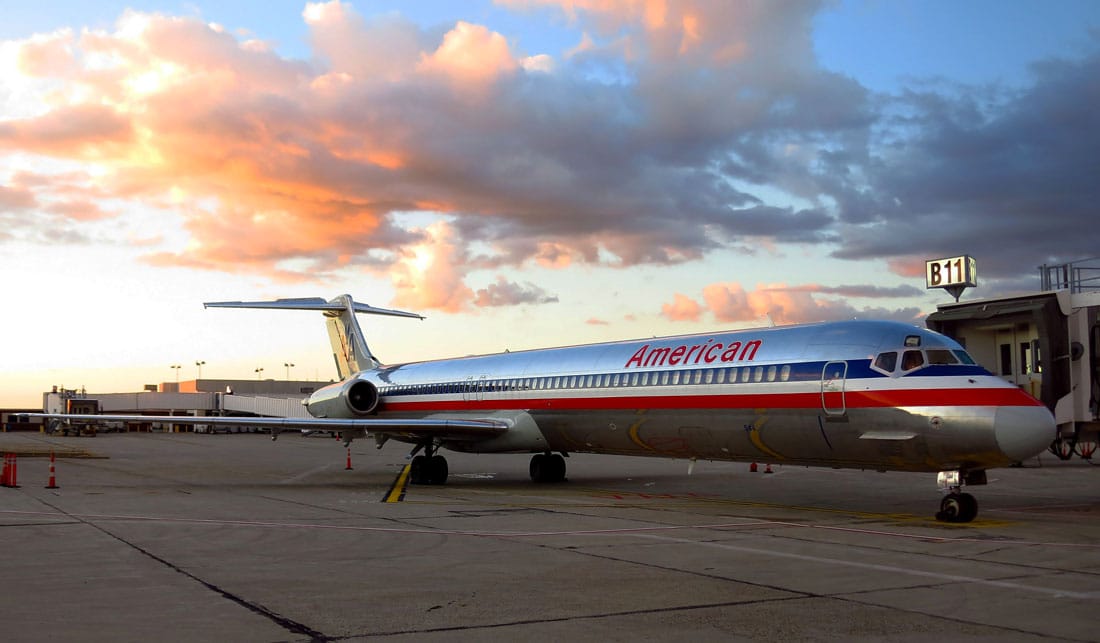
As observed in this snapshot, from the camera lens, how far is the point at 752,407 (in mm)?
16156

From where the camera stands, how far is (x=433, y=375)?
26.7m

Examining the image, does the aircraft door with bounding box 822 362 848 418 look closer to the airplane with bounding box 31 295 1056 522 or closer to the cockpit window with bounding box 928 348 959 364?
the airplane with bounding box 31 295 1056 522

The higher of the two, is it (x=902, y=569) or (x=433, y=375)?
(x=433, y=375)

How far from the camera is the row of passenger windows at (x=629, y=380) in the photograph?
1606 cm

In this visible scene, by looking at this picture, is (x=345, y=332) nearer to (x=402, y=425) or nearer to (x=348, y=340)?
(x=348, y=340)

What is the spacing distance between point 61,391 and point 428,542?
9210cm

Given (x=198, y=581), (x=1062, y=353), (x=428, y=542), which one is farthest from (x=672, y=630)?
(x=1062, y=353)

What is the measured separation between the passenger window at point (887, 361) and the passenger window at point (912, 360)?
0.11 metres

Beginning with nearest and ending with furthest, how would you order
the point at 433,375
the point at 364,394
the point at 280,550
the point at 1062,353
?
the point at 280,550 → the point at 1062,353 → the point at 433,375 → the point at 364,394

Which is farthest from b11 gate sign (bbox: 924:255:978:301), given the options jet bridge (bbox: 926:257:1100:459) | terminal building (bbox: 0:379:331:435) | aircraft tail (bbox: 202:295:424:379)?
terminal building (bbox: 0:379:331:435)

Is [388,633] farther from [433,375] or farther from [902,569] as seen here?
[433,375]

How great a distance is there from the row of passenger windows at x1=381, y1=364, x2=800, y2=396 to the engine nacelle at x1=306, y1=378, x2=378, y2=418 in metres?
2.01

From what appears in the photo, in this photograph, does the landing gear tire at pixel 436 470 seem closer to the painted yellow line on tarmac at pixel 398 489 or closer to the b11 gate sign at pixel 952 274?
the painted yellow line on tarmac at pixel 398 489

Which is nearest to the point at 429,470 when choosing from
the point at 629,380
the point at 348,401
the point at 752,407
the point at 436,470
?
the point at 436,470
